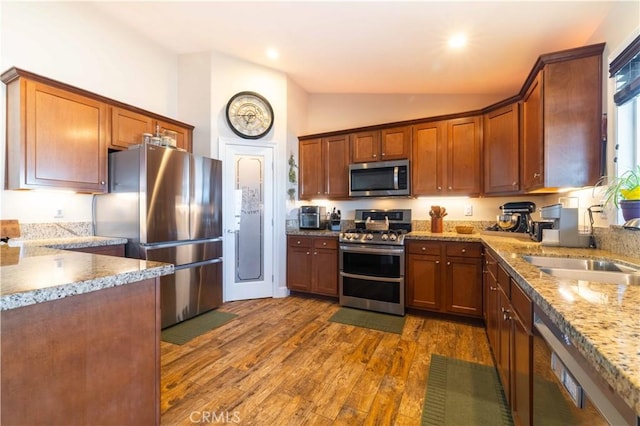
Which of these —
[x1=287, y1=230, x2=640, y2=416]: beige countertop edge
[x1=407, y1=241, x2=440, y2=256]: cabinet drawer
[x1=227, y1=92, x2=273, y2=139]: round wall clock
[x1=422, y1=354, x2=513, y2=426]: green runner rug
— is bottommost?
[x1=422, y1=354, x2=513, y2=426]: green runner rug

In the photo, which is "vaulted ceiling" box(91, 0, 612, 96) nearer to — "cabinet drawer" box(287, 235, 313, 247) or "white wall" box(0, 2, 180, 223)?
"white wall" box(0, 2, 180, 223)

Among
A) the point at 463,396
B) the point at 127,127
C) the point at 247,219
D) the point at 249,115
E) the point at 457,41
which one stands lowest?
the point at 463,396

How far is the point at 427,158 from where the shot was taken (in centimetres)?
339

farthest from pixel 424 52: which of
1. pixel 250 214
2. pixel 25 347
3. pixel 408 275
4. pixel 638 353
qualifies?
pixel 25 347

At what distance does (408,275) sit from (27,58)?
4.08 m

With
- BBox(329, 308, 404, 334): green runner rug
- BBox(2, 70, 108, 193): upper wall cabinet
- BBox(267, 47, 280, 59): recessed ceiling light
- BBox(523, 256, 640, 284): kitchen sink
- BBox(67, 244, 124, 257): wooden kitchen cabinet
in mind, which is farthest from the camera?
BBox(267, 47, 280, 59): recessed ceiling light

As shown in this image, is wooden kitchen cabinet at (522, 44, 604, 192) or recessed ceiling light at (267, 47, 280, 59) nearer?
wooden kitchen cabinet at (522, 44, 604, 192)

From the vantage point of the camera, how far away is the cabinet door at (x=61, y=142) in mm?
2199

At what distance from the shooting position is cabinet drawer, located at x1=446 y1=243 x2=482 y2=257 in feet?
9.32

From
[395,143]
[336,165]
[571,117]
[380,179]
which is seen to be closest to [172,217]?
[336,165]

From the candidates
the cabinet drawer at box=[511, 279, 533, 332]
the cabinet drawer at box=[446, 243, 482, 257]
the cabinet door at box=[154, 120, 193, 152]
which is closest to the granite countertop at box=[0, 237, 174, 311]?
the cabinet drawer at box=[511, 279, 533, 332]

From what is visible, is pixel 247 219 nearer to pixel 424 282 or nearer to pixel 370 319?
pixel 370 319

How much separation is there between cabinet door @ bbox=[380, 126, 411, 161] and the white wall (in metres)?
2.78

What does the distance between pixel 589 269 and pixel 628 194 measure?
48 centimetres
